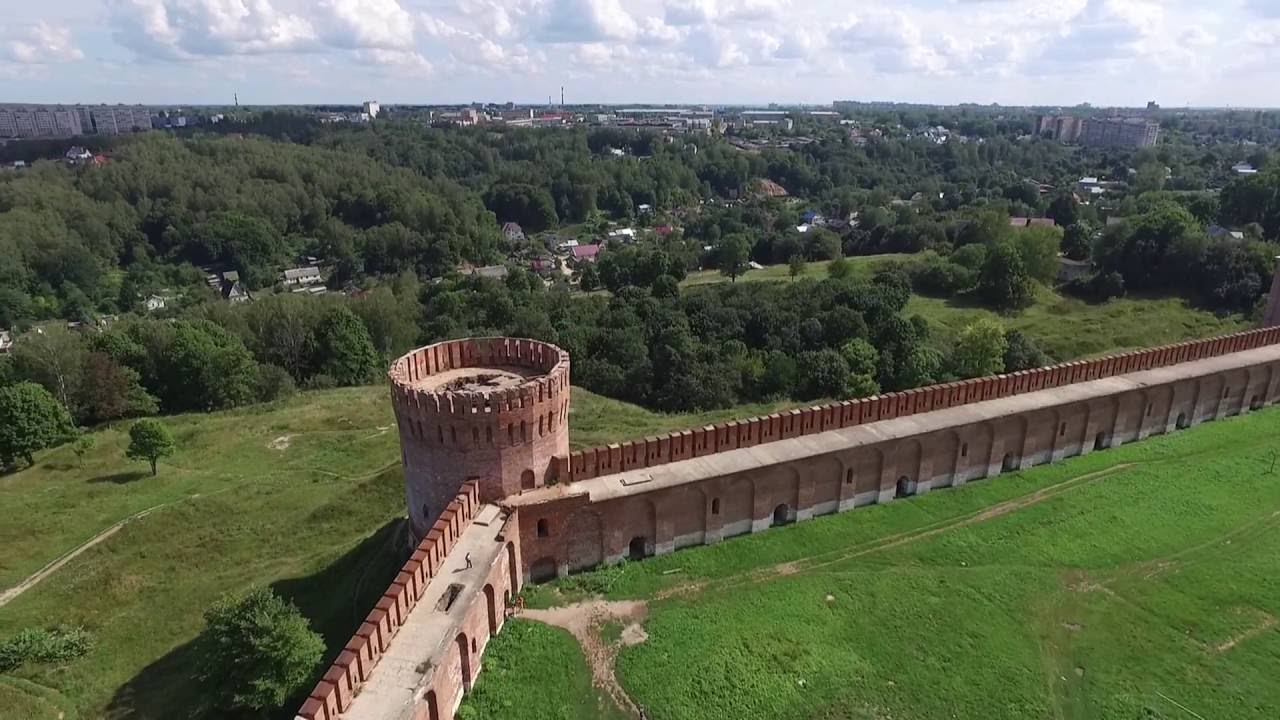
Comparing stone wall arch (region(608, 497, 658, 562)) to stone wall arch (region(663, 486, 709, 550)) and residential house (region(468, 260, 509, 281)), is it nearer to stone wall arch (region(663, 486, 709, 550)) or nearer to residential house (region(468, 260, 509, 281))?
stone wall arch (region(663, 486, 709, 550))

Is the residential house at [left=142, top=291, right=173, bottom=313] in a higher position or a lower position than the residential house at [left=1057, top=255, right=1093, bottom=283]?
lower

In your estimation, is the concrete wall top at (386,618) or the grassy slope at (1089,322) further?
the grassy slope at (1089,322)

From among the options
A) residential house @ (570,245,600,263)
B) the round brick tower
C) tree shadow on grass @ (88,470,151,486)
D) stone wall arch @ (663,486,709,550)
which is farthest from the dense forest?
the round brick tower

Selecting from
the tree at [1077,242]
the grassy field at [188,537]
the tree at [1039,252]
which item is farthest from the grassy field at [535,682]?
the tree at [1077,242]

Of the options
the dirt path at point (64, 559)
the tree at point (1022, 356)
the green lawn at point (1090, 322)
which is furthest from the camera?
the green lawn at point (1090, 322)

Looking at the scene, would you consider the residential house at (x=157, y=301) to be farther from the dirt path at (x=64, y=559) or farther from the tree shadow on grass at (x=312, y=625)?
the tree shadow on grass at (x=312, y=625)

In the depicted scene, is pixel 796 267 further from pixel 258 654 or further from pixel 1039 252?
pixel 258 654
